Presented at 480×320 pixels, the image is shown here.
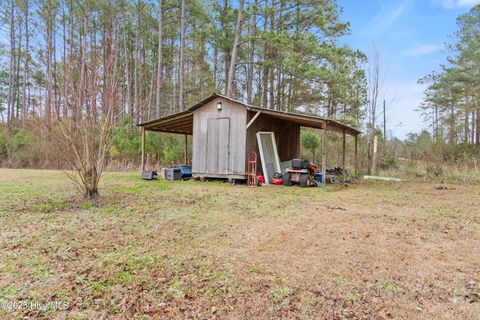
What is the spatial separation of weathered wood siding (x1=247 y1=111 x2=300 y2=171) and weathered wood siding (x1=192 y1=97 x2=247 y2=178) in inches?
14.0

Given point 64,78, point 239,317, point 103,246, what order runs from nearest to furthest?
point 239,317
point 103,246
point 64,78

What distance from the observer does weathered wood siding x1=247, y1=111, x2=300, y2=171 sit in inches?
380

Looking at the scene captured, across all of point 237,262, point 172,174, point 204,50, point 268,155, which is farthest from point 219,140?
point 204,50

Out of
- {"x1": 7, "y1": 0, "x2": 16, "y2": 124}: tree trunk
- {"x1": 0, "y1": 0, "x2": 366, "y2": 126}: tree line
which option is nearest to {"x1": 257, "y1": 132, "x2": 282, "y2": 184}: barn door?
{"x1": 0, "y1": 0, "x2": 366, "y2": 126}: tree line

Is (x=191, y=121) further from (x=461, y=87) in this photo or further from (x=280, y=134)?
(x=461, y=87)

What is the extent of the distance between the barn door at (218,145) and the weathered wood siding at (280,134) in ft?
2.48

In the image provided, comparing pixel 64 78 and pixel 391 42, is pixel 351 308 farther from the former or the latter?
pixel 391 42

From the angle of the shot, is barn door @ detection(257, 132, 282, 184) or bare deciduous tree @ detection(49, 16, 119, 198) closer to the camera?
bare deciduous tree @ detection(49, 16, 119, 198)

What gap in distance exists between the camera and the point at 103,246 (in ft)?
10.7

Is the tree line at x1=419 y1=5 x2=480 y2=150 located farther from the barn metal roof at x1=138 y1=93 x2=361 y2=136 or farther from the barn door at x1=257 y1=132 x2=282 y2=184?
the barn door at x1=257 y1=132 x2=282 y2=184

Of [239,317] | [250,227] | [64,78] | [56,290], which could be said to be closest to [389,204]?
[250,227]

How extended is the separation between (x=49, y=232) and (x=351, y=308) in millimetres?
3581

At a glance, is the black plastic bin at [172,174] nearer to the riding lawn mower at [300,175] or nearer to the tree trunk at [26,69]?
the riding lawn mower at [300,175]

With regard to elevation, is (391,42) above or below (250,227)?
above
